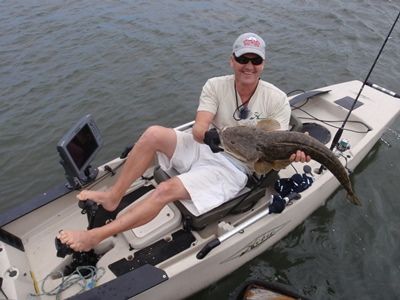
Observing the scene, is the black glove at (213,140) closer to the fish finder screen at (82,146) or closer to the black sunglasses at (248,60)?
the black sunglasses at (248,60)

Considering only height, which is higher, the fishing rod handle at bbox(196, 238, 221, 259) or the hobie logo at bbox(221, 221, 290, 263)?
the fishing rod handle at bbox(196, 238, 221, 259)

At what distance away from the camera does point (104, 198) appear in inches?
162

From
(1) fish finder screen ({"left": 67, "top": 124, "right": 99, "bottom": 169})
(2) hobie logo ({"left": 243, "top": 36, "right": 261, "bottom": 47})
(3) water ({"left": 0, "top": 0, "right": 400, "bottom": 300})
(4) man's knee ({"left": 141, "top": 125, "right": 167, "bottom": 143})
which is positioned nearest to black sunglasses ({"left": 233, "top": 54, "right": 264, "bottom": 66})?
(2) hobie logo ({"left": 243, "top": 36, "right": 261, "bottom": 47})

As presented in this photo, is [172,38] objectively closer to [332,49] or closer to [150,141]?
[332,49]

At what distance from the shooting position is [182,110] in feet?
25.9

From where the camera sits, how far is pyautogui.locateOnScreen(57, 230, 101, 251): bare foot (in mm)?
3559

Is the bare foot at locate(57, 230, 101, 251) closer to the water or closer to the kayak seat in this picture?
the kayak seat

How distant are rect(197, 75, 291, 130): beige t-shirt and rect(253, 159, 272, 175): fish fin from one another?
1.88ft

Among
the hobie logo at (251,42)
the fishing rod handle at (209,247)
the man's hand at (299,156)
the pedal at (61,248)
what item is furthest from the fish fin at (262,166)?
the pedal at (61,248)

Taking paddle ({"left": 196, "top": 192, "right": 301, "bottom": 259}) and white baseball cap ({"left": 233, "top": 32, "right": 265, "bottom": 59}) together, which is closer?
paddle ({"left": 196, "top": 192, "right": 301, "bottom": 259})

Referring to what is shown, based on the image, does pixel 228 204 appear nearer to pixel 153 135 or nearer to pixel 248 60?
pixel 153 135

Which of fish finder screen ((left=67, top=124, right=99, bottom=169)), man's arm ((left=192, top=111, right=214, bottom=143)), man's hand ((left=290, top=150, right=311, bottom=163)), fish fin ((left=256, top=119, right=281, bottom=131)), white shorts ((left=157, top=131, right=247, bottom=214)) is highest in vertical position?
fish fin ((left=256, top=119, right=281, bottom=131))

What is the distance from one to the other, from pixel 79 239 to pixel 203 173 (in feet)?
4.80

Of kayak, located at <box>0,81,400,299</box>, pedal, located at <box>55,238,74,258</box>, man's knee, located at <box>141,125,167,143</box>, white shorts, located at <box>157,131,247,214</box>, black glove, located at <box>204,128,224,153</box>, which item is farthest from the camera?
man's knee, located at <box>141,125,167,143</box>
